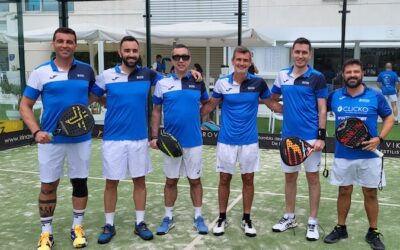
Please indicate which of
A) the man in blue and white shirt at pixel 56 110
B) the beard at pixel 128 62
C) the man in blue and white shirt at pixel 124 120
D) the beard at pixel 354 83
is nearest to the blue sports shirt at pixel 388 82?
the beard at pixel 354 83

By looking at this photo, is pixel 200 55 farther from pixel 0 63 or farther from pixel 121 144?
pixel 121 144

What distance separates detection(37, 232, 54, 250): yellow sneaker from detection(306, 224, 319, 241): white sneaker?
7.80 feet

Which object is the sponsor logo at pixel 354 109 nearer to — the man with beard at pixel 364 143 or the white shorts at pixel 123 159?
the man with beard at pixel 364 143

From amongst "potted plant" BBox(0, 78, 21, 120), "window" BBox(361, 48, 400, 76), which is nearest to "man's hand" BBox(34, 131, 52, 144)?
"potted plant" BBox(0, 78, 21, 120)

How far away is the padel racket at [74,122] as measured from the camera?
3932mm

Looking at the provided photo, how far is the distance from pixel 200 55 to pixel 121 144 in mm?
13224

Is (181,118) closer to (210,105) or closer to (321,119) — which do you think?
(210,105)

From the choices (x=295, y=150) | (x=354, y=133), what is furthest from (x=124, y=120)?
(x=354, y=133)

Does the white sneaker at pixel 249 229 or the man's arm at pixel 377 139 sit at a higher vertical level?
the man's arm at pixel 377 139

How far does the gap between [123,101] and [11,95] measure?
6.48 m

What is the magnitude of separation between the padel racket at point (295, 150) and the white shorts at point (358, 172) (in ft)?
0.95

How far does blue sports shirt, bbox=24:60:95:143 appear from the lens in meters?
4.00

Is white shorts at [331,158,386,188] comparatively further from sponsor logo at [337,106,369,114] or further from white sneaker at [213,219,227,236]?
white sneaker at [213,219,227,236]

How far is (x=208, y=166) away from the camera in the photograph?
7.67 meters
